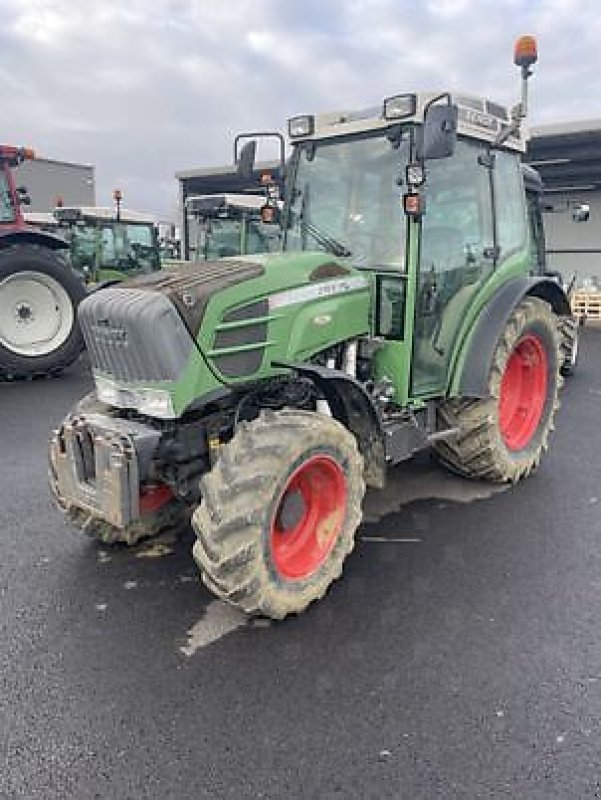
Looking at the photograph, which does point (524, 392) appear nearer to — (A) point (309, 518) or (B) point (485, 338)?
(B) point (485, 338)

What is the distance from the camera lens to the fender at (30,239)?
7832 mm

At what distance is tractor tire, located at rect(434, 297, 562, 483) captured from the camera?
408 centimetres

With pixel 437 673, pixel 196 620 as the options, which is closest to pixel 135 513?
pixel 196 620

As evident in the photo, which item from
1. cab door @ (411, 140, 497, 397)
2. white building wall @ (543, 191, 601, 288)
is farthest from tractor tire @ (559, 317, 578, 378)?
white building wall @ (543, 191, 601, 288)

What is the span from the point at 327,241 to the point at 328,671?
2285 millimetres

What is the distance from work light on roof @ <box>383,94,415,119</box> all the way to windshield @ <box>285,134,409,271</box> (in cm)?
18

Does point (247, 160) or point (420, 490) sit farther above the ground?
point (247, 160)

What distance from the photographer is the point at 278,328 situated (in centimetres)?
317

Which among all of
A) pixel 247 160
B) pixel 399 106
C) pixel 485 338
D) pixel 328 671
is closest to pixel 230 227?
pixel 247 160

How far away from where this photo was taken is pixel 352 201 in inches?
146

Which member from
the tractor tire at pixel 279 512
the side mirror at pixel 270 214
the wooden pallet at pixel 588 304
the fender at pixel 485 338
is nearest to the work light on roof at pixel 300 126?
the side mirror at pixel 270 214

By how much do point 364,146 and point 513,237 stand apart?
127cm

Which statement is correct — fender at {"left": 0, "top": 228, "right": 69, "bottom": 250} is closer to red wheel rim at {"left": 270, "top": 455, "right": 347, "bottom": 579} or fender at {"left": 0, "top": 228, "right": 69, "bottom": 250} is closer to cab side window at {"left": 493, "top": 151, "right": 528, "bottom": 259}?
cab side window at {"left": 493, "top": 151, "right": 528, "bottom": 259}

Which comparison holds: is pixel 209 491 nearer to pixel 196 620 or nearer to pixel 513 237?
pixel 196 620
